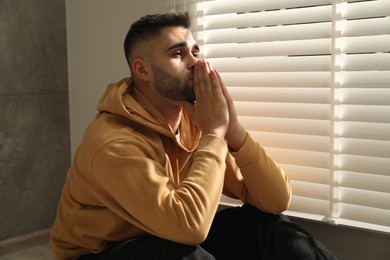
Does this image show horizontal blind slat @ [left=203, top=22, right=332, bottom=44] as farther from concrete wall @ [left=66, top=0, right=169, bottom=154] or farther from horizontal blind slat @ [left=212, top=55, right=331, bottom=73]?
concrete wall @ [left=66, top=0, right=169, bottom=154]

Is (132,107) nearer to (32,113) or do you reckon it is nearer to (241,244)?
(241,244)

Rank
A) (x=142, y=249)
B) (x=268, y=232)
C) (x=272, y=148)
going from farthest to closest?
1. (x=272, y=148)
2. (x=268, y=232)
3. (x=142, y=249)

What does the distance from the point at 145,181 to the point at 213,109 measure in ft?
0.97

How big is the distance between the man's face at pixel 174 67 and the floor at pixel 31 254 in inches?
44.2

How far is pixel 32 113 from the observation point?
2.12 metres

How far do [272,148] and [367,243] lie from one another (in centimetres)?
40

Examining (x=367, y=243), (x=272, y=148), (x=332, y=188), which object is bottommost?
(x=367, y=243)

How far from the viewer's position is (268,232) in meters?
1.34

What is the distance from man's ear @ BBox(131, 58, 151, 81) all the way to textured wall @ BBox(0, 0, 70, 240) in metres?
0.86

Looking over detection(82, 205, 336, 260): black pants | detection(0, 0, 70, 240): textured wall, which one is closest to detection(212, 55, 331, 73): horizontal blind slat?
detection(82, 205, 336, 260): black pants

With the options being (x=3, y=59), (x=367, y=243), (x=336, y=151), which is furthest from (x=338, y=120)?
(x=3, y=59)

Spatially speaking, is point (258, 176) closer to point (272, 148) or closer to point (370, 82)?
point (272, 148)

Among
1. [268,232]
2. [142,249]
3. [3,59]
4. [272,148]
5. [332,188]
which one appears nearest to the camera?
[142,249]

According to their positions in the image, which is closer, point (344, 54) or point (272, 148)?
point (344, 54)
